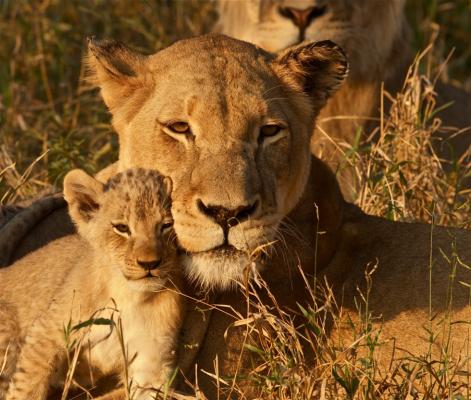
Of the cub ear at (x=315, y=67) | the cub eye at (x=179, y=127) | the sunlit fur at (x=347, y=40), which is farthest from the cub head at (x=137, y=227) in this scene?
the sunlit fur at (x=347, y=40)

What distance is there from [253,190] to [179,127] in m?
0.36

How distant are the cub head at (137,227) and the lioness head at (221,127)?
0.22 feet

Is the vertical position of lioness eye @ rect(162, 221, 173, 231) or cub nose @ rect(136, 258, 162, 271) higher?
lioness eye @ rect(162, 221, 173, 231)

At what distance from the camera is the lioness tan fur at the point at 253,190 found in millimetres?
3621

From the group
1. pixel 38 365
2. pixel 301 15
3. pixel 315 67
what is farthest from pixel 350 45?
pixel 38 365

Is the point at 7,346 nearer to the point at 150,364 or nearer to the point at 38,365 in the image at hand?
the point at 38,365

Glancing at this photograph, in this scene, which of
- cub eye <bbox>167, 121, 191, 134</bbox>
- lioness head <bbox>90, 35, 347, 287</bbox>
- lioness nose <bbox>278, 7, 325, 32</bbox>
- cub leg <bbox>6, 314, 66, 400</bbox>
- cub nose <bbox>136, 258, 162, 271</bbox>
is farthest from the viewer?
lioness nose <bbox>278, 7, 325, 32</bbox>

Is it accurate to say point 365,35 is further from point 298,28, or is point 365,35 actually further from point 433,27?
point 433,27

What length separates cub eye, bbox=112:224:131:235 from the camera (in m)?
3.59

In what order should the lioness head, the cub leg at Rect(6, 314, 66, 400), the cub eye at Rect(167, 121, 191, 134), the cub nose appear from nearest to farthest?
the cub nose < the lioness head < the cub leg at Rect(6, 314, 66, 400) < the cub eye at Rect(167, 121, 191, 134)

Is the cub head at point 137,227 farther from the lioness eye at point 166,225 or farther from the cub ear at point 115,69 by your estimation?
the cub ear at point 115,69

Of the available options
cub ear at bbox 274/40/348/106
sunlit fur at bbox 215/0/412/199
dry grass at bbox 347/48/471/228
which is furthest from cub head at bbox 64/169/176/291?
sunlit fur at bbox 215/0/412/199

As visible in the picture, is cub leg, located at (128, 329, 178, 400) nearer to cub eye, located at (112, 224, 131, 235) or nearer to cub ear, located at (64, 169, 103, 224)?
cub eye, located at (112, 224, 131, 235)

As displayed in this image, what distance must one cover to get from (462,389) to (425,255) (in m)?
0.65
